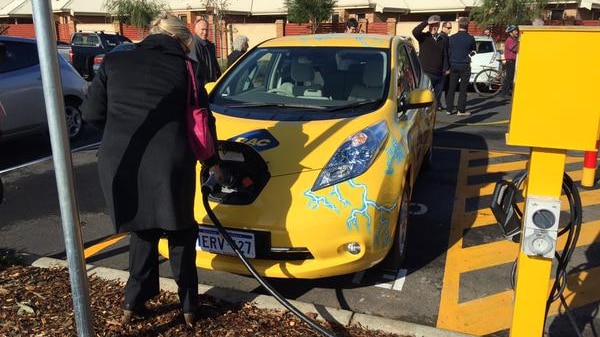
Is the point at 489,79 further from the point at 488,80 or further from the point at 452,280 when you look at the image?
the point at 452,280

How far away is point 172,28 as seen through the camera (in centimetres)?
249

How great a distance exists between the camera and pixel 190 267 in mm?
2750

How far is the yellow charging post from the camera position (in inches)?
69.9

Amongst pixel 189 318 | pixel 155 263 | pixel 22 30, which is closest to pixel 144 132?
pixel 155 263

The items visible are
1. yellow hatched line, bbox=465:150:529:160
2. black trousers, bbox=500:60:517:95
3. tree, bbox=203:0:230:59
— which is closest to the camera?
yellow hatched line, bbox=465:150:529:160

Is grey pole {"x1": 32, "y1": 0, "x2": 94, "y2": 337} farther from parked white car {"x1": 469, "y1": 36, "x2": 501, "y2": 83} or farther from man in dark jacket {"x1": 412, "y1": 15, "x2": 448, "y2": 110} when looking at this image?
parked white car {"x1": 469, "y1": 36, "x2": 501, "y2": 83}

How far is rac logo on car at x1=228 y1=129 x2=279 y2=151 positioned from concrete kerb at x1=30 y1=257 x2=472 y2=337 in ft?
3.12

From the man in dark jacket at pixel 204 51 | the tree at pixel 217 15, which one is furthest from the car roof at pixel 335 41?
the tree at pixel 217 15

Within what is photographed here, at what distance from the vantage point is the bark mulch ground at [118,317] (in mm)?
2746

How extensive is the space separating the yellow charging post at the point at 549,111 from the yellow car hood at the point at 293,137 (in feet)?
4.89

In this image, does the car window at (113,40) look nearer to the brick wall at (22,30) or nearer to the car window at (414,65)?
the car window at (414,65)

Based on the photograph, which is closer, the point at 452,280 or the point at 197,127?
the point at 197,127

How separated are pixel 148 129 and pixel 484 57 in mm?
13456

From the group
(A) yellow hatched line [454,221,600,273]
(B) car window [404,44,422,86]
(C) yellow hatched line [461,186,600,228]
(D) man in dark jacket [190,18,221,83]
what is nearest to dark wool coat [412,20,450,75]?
(B) car window [404,44,422,86]
